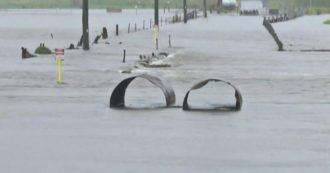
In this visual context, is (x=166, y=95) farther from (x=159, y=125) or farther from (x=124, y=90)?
(x=159, y=125)

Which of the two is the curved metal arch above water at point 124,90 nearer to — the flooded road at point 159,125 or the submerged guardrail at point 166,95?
the submerged guardrail at point 166,95

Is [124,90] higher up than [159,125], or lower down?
higher up

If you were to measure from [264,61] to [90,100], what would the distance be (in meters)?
18.4

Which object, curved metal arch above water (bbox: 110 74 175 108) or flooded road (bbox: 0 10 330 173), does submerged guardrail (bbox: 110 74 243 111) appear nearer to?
curved metal arch above water (bbox: 110 74 175 108)

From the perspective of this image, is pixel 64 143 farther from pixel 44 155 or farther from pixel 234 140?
pixel 234 140

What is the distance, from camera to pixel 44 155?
41.4 ft

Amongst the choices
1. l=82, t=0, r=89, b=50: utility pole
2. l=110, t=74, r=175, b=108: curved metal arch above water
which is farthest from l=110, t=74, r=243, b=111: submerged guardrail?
l=82, t=0, r=89, b=50: utility pole

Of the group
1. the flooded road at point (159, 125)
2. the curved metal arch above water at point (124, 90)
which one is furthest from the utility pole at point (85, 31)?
the curved metal arch above water at point (124, 90)

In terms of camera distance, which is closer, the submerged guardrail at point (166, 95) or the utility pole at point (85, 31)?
the submerged guardrail at point (166, 95)

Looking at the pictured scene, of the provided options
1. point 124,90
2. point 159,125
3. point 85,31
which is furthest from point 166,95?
point 85,31

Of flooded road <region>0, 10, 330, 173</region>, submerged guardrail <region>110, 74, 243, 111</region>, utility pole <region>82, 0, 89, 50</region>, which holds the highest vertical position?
utility pole <region>82, 0, 89, 50</region>

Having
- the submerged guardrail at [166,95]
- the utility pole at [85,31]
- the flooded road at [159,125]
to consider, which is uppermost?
the utility pole at [85,31]

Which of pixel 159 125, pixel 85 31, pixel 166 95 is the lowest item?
pixel 159 125

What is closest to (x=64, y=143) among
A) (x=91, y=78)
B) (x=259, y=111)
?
(x=259, y=111)
